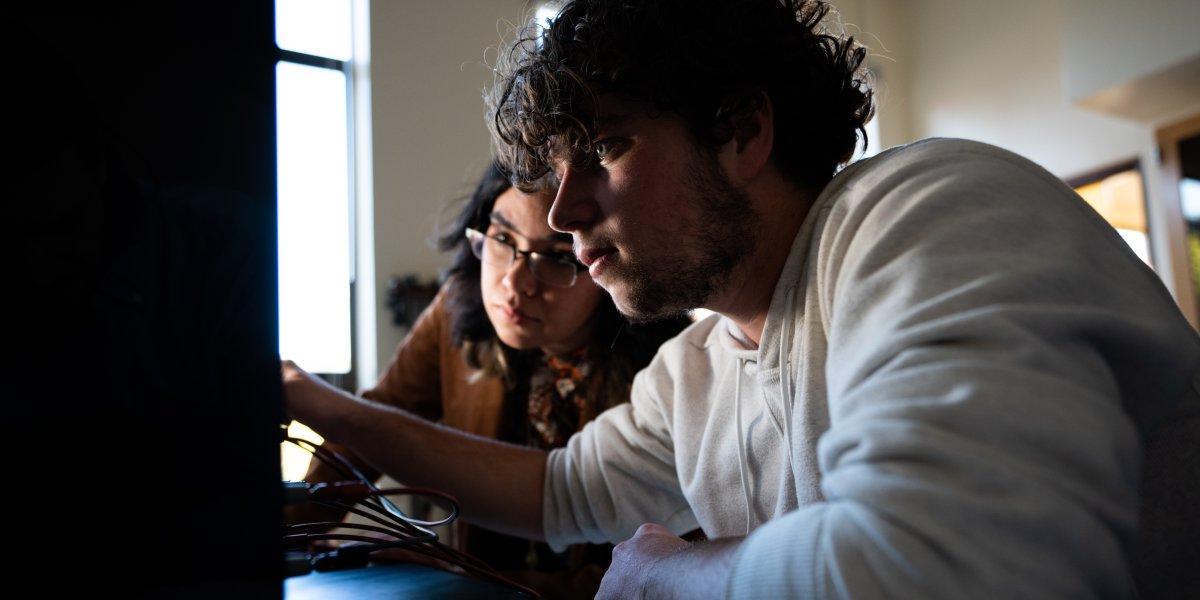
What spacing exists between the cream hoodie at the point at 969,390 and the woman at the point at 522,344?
2.55ft

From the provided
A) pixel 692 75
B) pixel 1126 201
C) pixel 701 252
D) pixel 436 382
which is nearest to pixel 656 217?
pixel 701 252

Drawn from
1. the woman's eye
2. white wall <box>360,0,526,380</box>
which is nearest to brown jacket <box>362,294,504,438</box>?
the woman's eye

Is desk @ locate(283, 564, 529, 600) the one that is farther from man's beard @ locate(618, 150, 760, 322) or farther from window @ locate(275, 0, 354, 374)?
window @ locate(275, 0, 354, 374)

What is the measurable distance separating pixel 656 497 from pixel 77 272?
2.79 ft

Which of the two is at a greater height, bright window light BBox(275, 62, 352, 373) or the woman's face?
bright window light BBox(275, 62, 352, 373)

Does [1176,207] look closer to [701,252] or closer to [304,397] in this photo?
[701,252]

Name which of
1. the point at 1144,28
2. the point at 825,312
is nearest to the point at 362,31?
the point at 1144,28

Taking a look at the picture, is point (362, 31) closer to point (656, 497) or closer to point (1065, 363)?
point (656, 497)

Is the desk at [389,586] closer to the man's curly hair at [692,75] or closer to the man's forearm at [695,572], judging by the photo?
the man's forearm at [695,572]

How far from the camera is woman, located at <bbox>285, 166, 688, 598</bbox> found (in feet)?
4.95

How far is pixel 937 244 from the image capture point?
58 cm

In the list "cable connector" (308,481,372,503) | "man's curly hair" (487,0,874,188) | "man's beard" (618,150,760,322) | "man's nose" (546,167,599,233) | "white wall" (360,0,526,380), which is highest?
"white wall" (360,0,526,380)

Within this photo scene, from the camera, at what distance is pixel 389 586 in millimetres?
760

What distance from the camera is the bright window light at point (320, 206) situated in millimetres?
3934
